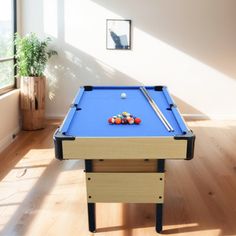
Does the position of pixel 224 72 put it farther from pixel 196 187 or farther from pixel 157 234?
pixel 157 234

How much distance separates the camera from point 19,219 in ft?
8.45

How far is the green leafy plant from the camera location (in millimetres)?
4812

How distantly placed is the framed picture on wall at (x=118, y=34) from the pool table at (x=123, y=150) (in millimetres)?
2802

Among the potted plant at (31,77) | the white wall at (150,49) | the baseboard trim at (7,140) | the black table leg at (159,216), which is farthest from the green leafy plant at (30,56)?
the black table leg at (159,216)

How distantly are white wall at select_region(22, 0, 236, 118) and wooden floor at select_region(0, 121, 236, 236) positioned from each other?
1.70m

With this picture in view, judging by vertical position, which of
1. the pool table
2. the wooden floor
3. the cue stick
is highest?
the cue stick

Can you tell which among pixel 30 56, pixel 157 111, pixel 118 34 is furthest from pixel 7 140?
pixel 118 34

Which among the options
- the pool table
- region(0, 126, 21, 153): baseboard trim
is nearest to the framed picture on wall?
region(0, 126, 21, 153): baseboard trim

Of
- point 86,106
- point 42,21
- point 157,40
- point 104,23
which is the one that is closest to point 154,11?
point 157,40

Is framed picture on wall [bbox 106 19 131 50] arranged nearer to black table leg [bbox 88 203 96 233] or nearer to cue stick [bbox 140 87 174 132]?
cue stick [bbox 140 87 174 132]

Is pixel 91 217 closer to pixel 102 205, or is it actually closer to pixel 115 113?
pixel 102 205

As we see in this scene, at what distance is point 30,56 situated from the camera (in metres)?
4.82

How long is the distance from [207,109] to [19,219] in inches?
161

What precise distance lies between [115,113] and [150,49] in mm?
2944
